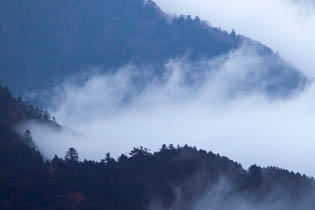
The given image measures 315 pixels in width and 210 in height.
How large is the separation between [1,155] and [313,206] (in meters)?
A: 26.5

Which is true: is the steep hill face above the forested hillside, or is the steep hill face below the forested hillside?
above

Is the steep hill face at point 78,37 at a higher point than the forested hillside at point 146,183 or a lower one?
higher

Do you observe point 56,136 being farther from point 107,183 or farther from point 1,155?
point 107,183

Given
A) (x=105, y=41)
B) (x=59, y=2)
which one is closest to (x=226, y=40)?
(x=105, y=41)

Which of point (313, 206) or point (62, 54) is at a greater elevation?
point (62, 54)

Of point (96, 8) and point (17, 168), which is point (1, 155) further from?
point (96, 8)

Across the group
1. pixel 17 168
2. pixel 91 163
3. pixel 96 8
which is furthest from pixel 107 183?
pixel 96 8

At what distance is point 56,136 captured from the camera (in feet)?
363

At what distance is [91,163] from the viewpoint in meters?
86.9

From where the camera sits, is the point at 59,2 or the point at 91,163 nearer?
the point at 91,163

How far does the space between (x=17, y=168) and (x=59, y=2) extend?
77.0 metres

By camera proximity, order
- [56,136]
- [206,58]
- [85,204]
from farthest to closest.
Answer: [206,58] < [56,136] < [85,204]

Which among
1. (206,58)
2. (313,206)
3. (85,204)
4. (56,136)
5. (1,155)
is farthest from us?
(206,58)

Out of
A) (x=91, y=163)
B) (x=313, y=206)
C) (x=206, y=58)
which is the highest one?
(x=206, y=58)
